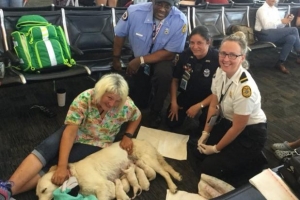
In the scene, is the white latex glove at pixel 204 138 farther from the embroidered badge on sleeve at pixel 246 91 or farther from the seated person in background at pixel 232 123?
the embroidered badge on sleeve at pixel 246 91

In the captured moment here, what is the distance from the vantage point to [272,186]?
1271mm

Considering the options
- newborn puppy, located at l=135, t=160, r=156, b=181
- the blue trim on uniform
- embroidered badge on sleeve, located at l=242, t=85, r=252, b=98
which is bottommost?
newborn puppy, located at l=135, t=160, r=156, b=181

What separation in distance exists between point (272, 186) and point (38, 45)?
2092 mm

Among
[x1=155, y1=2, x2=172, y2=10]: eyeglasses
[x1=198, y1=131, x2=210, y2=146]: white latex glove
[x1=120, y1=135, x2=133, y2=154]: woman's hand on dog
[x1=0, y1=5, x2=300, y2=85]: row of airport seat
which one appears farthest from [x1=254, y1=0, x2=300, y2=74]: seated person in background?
[x1=120, y1=135, x2=133, y2=154]: woman's hand on dog

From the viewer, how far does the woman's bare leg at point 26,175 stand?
1.78 metres

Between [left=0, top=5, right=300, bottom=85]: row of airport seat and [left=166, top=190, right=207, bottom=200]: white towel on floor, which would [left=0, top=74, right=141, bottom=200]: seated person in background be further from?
[left=0, top=5, right=300, bottom=85]: row of airport seat

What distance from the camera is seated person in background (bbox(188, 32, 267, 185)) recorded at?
1922mm

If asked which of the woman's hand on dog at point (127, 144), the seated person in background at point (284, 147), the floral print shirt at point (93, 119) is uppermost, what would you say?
the floral print shirt at point (93, 119)

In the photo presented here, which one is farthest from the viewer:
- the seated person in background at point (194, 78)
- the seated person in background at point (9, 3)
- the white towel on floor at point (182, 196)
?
the seated person in background at point (9, 3)

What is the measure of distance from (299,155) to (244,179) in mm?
1092

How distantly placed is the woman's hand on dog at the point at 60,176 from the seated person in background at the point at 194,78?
3.79 ft

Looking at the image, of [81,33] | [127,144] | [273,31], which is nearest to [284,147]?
[127,144]

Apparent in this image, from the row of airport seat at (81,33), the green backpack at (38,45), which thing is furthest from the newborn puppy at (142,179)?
the green backpack at (38,45)

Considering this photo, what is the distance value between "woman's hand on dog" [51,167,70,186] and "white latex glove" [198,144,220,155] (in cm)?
99
